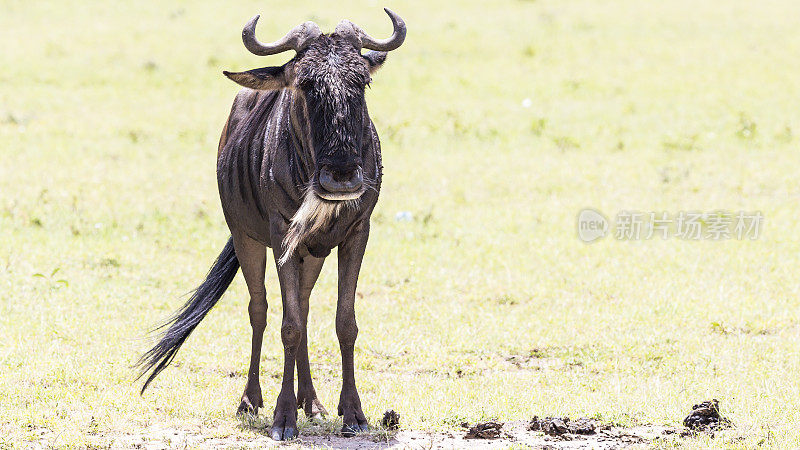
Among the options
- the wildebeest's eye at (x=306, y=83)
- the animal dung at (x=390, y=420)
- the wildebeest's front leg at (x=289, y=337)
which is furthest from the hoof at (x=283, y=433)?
the wildebeest's eye at (x=306, y=83)

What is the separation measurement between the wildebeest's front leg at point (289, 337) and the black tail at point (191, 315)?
3.61 feet

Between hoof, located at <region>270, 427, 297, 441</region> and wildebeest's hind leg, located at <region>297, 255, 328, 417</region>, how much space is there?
57cm

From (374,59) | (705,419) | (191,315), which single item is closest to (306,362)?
(191,315)

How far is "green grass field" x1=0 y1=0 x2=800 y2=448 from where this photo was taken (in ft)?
22.4

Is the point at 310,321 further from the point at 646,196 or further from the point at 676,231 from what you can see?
the point at 646,196

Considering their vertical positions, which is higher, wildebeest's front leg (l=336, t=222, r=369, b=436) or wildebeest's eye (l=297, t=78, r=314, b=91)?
wildebeest's eye (l=297, t=78, r=314, b=91)

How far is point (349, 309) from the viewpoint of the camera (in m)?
5.97

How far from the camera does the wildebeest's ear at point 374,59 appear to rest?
5879mm

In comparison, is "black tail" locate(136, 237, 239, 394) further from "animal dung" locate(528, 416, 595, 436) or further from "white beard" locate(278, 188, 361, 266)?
"animal dung" locate(528, 416, 595, 436)

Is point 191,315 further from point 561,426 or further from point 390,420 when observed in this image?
point 561,426

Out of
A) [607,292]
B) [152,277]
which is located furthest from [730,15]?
[152,277]

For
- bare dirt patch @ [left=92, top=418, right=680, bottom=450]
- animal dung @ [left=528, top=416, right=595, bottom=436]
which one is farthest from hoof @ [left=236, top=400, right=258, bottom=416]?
animal dung @ [left=528, top=416, right=595, bottom=436]

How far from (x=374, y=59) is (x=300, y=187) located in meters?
0.87

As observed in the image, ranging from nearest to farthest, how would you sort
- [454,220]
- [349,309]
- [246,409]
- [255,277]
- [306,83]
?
[306,83], [349,309], [246,409], [255,277], [454,220]
